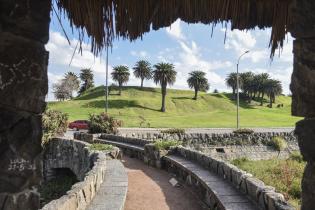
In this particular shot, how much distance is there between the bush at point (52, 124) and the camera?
88.3 ft

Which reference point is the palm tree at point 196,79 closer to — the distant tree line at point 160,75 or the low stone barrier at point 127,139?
the distant tree line at point 160,75

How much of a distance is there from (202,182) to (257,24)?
783 cm

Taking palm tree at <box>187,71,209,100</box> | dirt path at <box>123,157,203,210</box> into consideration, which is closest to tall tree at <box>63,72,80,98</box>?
palm tree at <box>187,71,209,100</box>

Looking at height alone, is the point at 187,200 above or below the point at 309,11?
below

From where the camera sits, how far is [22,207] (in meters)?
3.30

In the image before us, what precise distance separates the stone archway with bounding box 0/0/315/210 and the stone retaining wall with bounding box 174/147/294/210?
321cm

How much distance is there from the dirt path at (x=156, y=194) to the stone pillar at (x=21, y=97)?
25.9 feet

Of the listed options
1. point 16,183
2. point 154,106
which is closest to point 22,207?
point 16,183

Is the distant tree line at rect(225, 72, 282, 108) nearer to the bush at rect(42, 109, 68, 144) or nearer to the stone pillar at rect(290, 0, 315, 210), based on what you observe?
the bush at rect(42, 109, 68, 144)

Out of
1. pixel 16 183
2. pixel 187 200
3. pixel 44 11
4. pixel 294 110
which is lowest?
pixel 187 200

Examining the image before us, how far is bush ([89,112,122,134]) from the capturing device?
3472cm

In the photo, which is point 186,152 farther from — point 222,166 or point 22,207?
point 22,207

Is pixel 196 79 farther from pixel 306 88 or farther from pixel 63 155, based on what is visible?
pixel 306 88

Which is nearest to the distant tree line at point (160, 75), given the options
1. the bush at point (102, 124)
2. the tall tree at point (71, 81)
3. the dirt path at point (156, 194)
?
the tall tree at point (71, 81)
